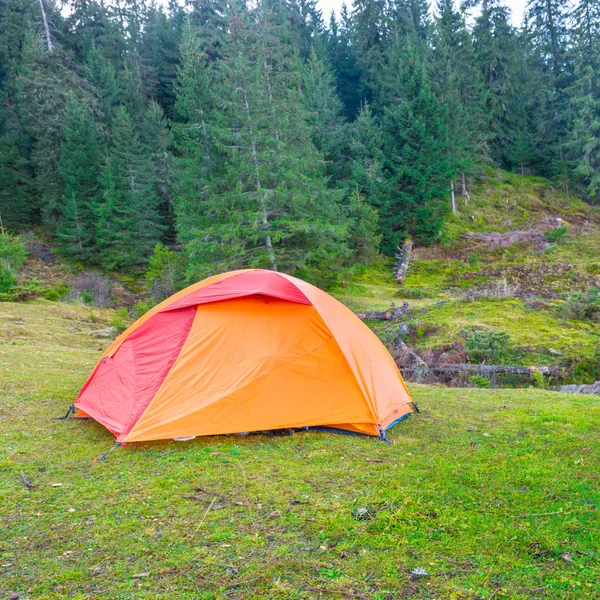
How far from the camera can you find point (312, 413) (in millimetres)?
5832

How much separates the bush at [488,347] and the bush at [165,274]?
11299mm

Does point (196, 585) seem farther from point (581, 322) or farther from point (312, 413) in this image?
point (581, 322)

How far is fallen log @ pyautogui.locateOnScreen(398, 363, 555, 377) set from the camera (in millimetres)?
11234

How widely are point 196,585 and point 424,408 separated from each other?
4.87m

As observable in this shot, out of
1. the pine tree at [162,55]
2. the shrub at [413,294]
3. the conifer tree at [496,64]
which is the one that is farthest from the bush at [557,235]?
the pine tree at [162,55]

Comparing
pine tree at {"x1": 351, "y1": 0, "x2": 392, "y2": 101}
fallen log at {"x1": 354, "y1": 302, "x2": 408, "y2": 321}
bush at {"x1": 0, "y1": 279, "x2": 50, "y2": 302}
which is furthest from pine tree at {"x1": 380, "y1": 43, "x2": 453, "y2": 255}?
bush at {"x1": 0, "y1": 279, "x2": 50, "y2": 302}

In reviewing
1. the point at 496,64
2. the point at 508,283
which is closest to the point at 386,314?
the point at 508,283

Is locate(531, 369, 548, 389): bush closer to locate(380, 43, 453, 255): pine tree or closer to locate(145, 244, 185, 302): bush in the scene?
locate(145, 244, 185, 302): bush

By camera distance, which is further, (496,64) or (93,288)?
(496,64)

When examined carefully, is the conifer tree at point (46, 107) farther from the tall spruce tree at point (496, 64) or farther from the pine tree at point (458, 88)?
the tall spruce tree at point (496, 64)

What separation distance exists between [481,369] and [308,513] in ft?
28.0

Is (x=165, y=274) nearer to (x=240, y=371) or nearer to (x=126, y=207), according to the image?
(x=126, y=207)

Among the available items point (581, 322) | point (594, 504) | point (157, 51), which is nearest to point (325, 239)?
point (581, 322)

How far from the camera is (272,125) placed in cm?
1888
